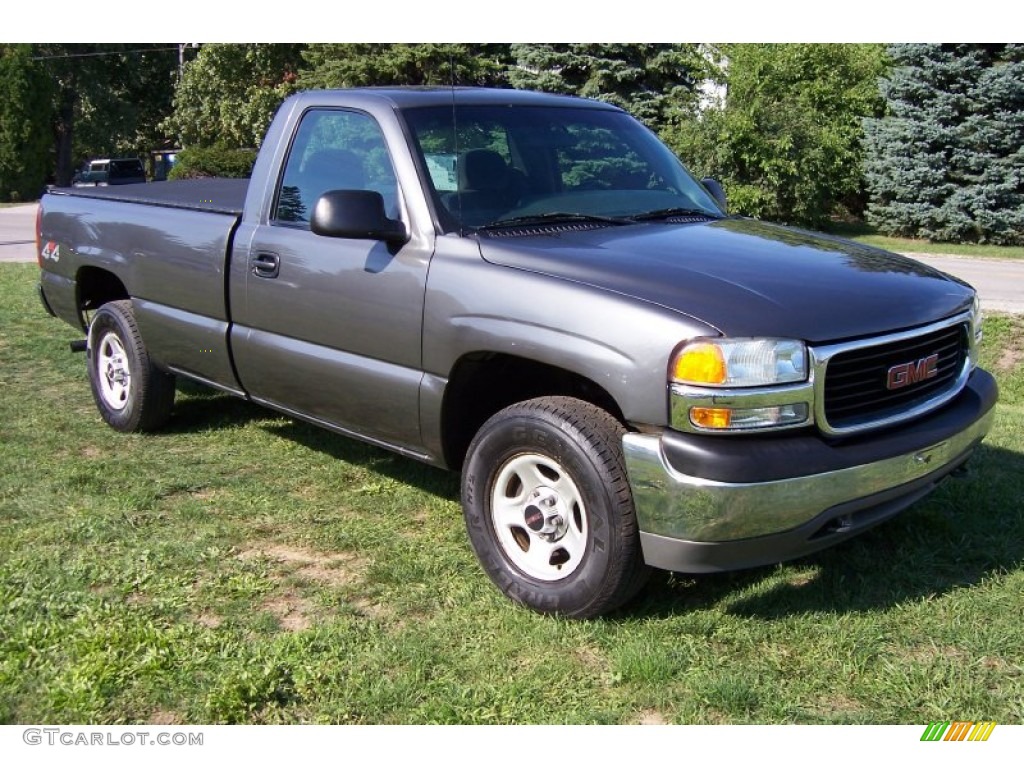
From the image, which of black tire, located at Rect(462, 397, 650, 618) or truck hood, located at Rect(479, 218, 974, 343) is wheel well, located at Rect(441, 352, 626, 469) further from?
truck hood, located at Rect(479, 218, 974, 343)

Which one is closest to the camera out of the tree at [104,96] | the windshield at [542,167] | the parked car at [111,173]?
the windshield at [542,167]

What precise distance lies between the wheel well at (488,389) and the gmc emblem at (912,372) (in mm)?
1000

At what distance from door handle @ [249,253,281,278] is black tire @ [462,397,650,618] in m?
1.42

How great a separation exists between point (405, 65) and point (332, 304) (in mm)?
19458

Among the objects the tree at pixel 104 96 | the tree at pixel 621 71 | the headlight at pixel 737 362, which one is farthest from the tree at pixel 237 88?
the headlight at pixel 737 362

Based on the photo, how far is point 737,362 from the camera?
3168 millimetres

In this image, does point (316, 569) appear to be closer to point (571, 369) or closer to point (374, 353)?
point (374, 353)

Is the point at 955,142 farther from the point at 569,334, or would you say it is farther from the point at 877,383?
the point at 569,334

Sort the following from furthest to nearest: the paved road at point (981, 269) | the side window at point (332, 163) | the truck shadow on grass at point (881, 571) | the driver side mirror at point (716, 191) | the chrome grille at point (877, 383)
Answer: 1. the paved road at point (981, 269)
2. the driver side mirror at point (716, 191)
3. the side window at point (332, 163)
4. the truck shadow on grass at point (881, 571)
5. the chrome grille at point (877, 383)

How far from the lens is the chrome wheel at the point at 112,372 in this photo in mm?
6055

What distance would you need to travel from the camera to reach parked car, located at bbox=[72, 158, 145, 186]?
34094 millimetres

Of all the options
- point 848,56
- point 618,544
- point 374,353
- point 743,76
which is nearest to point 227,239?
point 374,353

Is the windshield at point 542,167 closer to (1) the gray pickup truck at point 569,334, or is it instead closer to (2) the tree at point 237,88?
(1) the gray pickup truck at point 569,334
